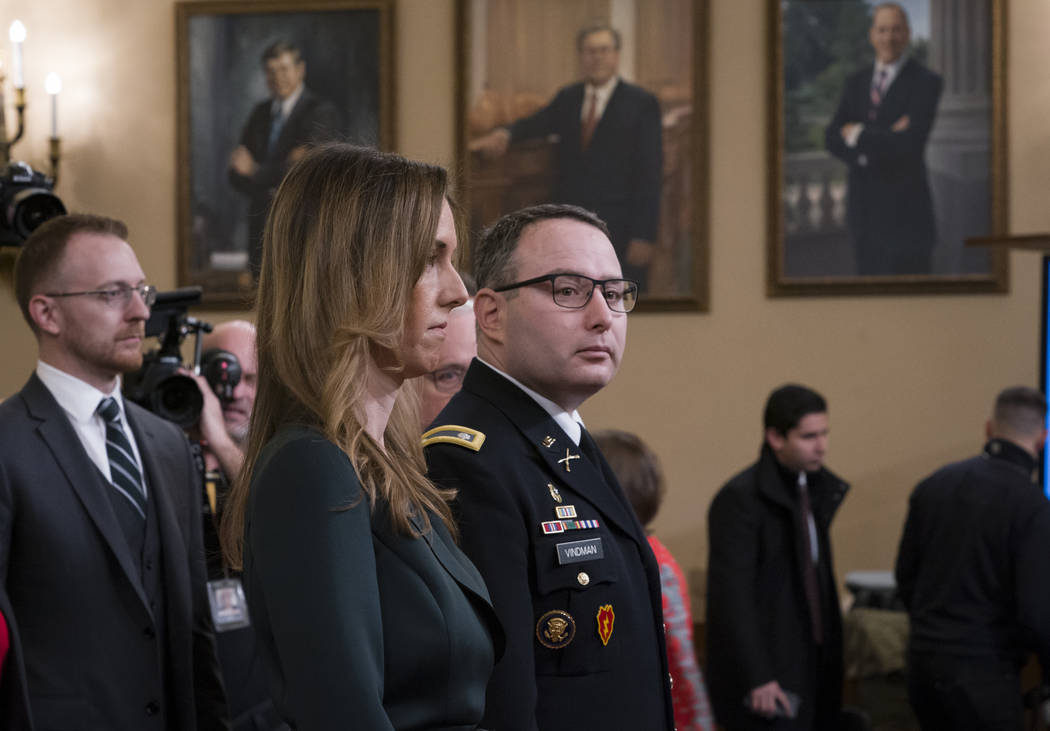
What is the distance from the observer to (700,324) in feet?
20.7

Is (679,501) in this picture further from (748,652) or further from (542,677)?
(542,677)

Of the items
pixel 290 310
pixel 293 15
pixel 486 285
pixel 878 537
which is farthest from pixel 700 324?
pixel 290 310

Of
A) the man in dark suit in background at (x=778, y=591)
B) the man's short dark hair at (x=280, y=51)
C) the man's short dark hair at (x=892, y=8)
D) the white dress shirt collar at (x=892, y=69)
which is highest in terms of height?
the man's short dark hair at (x=892, y=8)

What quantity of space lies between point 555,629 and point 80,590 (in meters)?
1.19

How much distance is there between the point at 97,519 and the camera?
8.39 feet

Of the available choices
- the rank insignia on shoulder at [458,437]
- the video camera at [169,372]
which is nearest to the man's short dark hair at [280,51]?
the video camera at [169,372]

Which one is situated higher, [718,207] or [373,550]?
[718,207]

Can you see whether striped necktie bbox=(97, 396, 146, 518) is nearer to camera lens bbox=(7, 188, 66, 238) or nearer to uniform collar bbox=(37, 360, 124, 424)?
uniform collar bbox=(37, 360, 124, 424)

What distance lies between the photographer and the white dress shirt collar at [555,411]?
198 centimetres

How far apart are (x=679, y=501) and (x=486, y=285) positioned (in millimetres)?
4438

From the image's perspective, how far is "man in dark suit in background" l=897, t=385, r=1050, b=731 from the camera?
4.49 meters

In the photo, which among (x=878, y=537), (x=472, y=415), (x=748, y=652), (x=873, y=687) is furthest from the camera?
(x=878, y=537)

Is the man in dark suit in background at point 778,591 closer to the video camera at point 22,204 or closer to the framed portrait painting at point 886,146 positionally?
the framed portrait painting at point 886,146

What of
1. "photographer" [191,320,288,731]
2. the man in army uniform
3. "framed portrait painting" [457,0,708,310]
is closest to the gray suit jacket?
"photographer" [191,320,288,731]
